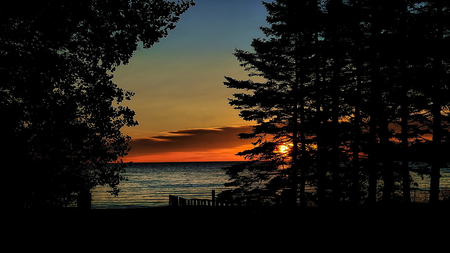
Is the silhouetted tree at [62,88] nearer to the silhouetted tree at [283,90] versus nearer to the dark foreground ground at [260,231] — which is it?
the dark foreground ground at [260,231]

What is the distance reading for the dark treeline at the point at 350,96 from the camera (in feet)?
52.3

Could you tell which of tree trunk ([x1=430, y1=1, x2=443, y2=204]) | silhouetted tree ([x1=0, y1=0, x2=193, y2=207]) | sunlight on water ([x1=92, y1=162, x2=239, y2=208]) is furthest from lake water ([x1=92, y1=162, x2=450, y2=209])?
tree trunk ([x1=430, y1=1, x2=443, y2=204])

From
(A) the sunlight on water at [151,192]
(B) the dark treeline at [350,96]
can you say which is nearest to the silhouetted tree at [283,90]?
(B) the dark treeline at [350,96]

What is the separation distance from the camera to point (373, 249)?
659 centimetres

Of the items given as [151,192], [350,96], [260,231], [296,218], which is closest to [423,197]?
[350,96]

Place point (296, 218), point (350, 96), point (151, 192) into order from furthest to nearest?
point (151, 192)
point (350, 96)
point (296, 218)

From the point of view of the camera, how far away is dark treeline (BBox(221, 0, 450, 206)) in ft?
52.3

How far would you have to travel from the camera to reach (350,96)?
20797 millimetres

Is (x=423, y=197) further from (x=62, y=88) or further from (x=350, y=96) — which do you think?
(x=62, y=88)

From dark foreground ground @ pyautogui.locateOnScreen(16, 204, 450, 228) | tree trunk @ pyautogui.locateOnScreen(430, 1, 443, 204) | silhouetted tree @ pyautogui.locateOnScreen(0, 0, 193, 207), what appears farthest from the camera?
tree trunk @ pyautogui.locateOnScreen(430, 1, 443, 204)

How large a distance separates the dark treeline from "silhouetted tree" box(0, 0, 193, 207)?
26.9ft

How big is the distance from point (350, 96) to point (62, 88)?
56.1ft

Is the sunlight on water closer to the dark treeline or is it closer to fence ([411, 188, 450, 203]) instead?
the dark treeline

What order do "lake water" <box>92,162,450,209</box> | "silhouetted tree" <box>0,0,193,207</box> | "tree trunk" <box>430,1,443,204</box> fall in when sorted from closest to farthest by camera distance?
"silhouetted tree" <box>0,0,193,207</box> < "tree trunk" <box>430,1,443,204</box> < "lake water" <box>92,162,450,209</box>
